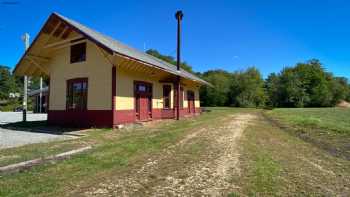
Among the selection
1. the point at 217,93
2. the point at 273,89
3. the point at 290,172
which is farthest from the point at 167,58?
the point at 290,172

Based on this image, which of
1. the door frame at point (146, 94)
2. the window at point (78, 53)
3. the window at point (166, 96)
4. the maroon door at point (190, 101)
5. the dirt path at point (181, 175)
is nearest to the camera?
the dirt path at point (181, 175)

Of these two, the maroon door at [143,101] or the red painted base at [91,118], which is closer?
the red painted base at [91,118]

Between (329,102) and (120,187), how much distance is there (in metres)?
70.1

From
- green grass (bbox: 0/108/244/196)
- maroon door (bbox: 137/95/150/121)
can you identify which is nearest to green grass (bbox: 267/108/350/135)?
green grass (bbox: 0/108/244/196)

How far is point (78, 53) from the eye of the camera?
45.6 feet

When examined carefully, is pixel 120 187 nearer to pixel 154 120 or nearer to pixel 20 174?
pixel 20 174

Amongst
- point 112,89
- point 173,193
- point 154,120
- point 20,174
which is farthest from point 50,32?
point 173,193

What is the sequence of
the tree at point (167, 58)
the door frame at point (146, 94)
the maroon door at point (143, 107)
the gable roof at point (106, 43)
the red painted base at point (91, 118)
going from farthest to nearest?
the tree at point (167, 58)
the maroon door at point (143, 107)
the door frame at point (146, 94)
the red painted base at point (91, 118)
the gable roof at point (106, 43)

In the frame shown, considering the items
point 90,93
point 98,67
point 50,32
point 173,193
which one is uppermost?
point 50,32

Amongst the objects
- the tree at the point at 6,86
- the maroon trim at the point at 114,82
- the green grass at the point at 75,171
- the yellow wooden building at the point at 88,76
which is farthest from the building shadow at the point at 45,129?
the tree at the point at 6,86

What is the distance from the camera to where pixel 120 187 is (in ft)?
13.2

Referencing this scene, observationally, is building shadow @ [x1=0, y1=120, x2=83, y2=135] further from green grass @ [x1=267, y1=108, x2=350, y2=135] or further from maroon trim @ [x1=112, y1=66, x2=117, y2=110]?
green grass @ [x1=267, y1=108, x2=350, y2=135]

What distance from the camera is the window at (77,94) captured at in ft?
43.9

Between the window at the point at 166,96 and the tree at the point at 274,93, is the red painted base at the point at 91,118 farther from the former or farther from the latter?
the tree at the point at 274,93
